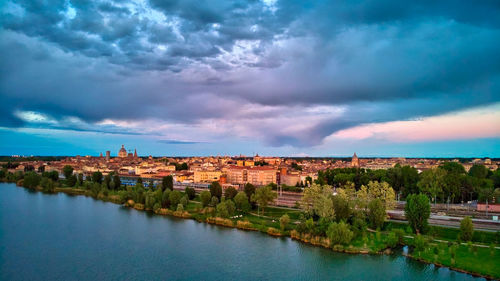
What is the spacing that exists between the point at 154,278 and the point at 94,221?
1245 cm

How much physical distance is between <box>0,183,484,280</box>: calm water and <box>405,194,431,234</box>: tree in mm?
3699

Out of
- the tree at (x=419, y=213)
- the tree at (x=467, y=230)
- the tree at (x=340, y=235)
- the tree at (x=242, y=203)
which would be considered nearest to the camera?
the tree at (x=467, y=230)

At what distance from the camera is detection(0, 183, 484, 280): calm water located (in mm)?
15445

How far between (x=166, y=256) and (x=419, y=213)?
13.8 metres

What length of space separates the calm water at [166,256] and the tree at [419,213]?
3.70m

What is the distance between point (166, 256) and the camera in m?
17.9

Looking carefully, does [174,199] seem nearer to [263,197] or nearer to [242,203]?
[242,203]

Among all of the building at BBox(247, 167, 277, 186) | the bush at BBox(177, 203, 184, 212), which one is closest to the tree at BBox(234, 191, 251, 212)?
the bush at BBox(177, 203, 184, 212)

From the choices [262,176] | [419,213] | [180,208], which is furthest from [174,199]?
[262,176]

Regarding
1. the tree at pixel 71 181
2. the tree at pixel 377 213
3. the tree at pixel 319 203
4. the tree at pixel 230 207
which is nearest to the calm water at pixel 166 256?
the tree at pixel 230 207

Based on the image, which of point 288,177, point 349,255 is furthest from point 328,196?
point 288,177

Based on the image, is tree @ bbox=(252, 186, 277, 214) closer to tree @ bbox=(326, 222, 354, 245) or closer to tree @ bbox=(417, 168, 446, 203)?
tree @ bbox=(326, 222, 354, 245)

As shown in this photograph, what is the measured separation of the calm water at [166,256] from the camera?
15445 mm

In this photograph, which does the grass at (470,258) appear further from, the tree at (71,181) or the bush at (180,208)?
the tree at (71,181)
